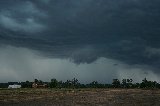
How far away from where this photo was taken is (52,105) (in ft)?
185

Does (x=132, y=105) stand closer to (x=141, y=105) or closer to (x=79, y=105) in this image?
(x=141, y=105)

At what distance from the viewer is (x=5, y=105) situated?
187 feet

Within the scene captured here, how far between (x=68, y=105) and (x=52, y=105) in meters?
2.92

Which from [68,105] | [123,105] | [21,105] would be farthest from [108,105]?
[21,105]

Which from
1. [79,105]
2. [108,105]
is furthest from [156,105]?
[79,105]

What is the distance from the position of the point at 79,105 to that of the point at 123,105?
819cm

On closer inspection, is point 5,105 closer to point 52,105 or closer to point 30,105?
point 30,105

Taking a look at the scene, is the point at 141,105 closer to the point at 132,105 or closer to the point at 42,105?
the point at 132,105

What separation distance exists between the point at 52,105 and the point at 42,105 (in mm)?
1920

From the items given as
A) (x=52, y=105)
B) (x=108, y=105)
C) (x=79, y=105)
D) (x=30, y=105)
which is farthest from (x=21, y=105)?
(x=108, y=105)

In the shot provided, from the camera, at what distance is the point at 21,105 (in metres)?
57.4

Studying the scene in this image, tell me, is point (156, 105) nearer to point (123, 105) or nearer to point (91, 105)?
point (123, 105)

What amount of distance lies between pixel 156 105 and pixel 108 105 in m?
8.82

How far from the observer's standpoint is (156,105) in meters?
56.8
